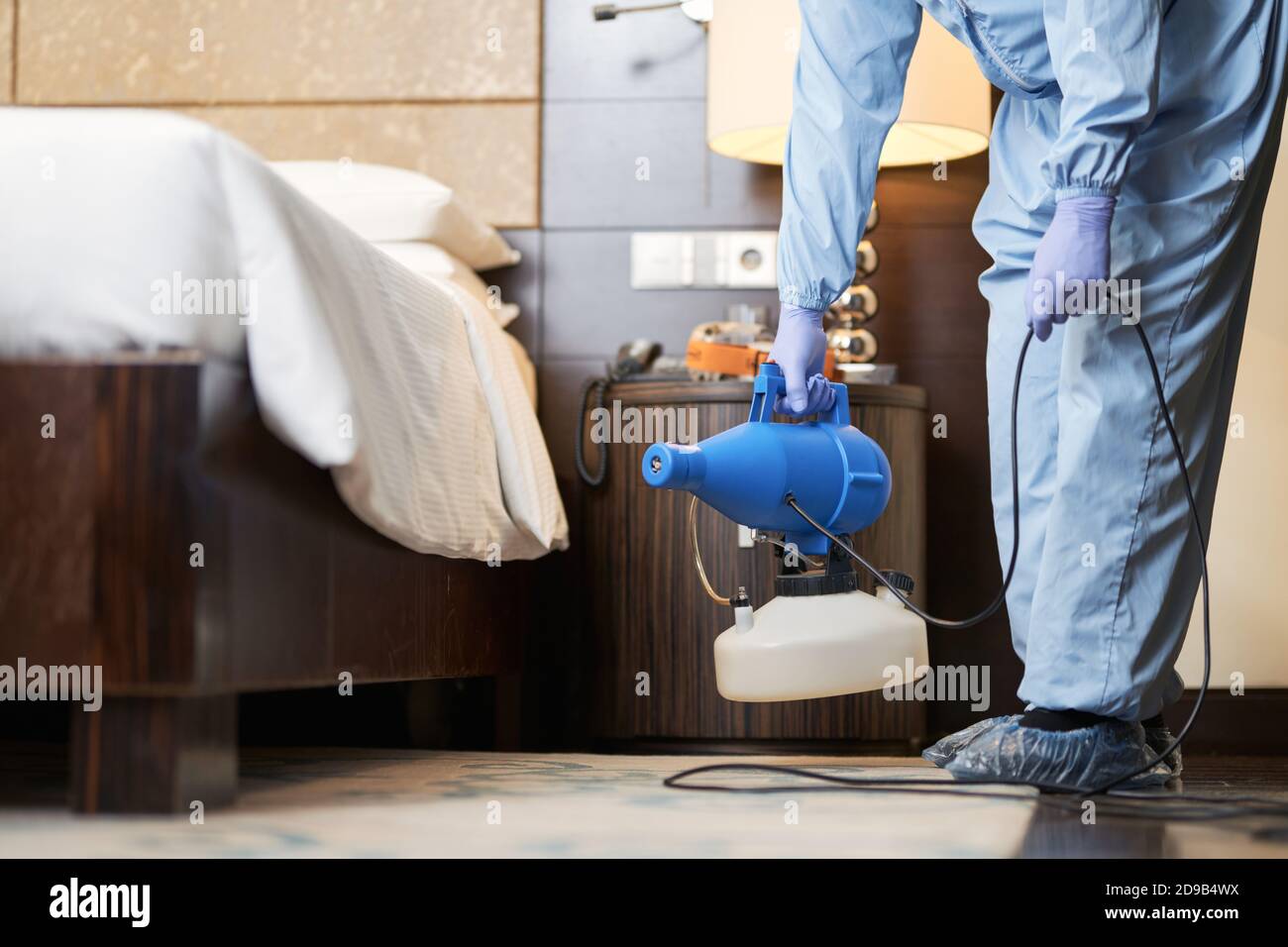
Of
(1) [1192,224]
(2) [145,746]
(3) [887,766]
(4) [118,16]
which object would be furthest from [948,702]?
(4) [118,16]

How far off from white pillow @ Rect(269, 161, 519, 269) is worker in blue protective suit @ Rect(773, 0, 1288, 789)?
1.08m

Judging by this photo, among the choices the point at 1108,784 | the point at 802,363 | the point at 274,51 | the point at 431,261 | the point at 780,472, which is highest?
the point at 274,51

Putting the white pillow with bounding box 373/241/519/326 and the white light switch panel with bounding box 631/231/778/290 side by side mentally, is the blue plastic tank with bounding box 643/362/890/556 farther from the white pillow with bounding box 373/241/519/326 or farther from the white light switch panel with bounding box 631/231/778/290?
the white light switch panel with bounding box 631/231/778/290

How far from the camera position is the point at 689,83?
8.38 ft

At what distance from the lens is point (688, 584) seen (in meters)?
2.00

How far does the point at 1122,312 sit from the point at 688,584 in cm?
92

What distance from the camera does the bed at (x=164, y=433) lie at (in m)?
0.95

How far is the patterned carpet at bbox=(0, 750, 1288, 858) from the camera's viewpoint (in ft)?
2.75

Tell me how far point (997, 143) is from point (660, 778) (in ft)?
2.65

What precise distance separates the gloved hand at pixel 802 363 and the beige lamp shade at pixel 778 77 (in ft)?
2.58

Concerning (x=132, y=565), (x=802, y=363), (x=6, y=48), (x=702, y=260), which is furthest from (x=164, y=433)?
(x=6, y=48)

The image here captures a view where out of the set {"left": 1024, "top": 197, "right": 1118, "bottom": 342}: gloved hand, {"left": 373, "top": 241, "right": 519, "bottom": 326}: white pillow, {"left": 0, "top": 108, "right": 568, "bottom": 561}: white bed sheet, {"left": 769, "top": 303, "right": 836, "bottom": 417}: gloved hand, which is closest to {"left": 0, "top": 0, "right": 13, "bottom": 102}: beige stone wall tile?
{"left": 373, "top": 241, "right": 519, "bottom": 326}: white pillow

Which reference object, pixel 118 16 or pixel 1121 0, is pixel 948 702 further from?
pixel 118 16

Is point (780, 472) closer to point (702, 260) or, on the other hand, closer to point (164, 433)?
point (164, 433)
